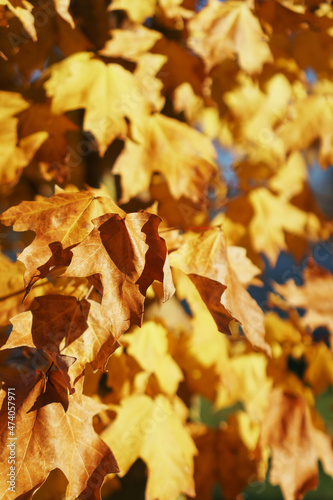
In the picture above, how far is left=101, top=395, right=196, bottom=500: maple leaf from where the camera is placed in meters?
1.05

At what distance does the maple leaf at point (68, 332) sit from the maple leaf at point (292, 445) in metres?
0.75

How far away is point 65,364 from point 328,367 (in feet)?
3.61

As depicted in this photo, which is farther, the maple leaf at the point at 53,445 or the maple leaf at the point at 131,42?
the maple leaf at the point at 131,42

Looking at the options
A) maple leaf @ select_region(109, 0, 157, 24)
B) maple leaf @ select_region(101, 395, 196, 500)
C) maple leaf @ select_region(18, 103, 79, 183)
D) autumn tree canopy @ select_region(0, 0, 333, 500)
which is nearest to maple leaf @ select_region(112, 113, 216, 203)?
autumn tree canopy @ select_region(0, 0, 333, 500)

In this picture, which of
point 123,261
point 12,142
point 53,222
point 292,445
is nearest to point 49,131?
point 12,142

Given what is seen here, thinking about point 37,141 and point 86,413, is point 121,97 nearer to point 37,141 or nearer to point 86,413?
point 37,141

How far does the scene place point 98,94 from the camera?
1134 mm

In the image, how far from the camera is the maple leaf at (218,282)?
2.53 ft

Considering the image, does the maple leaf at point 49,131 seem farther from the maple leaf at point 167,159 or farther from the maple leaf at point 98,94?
the maple leaf at point 167,159

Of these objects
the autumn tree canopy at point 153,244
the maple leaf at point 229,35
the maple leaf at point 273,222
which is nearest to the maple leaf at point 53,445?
the autumn tree canopy at point 153,244

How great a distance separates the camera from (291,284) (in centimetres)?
135

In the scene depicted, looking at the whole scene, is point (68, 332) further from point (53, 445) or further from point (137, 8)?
point (137, 8)

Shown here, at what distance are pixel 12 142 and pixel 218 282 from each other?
2.18ft

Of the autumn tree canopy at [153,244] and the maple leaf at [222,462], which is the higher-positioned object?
the autumn tree canopy at [153,244]
